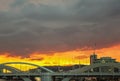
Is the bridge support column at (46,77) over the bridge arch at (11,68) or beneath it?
beneath

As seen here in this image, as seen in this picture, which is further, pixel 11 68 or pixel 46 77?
pixel 11 68

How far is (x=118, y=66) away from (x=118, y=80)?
9.15 metres

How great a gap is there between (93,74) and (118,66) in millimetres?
20479

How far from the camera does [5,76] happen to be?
16300 centimetres

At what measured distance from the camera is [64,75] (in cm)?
15775

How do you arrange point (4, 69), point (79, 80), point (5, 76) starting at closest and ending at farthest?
point (5, 76), point (4, 69), point (79, 80)

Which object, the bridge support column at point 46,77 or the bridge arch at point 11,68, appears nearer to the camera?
the bridge support column at point 46,77

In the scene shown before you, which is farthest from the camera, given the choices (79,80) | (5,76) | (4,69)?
(79,80)

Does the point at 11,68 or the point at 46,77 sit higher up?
the point at 11,68

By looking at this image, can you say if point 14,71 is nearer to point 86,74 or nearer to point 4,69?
point 4,69

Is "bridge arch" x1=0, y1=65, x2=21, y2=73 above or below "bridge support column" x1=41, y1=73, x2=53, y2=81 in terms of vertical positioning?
above

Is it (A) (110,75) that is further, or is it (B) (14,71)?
(B) (14,71)

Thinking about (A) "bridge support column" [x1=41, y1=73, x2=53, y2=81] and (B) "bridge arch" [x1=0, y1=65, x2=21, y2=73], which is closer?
(A) "bridge support column" [x1=41, y1=73, x2=53, y2=81]

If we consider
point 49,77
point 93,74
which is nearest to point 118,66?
point 93,74
